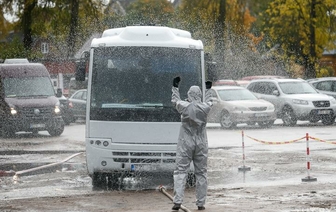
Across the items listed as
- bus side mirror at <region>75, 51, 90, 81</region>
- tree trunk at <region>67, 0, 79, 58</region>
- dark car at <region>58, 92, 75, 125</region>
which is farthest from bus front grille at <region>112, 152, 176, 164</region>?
tree trunk at <region>67, 0, 79, 58</region>

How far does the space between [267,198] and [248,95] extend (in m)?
21.1

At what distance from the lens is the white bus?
51.4 ft

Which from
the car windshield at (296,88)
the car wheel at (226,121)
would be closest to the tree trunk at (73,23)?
the car windshield at (296,88)

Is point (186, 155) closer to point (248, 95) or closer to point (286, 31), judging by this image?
point (248, 95)

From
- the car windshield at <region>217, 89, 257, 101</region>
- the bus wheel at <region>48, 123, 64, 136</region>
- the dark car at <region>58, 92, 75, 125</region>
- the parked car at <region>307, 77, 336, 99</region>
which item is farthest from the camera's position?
the dark car at <region>58, 92, 75, 125</region>

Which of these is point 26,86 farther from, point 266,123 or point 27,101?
point 266,123

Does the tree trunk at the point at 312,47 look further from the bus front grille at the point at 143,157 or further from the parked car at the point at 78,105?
the bus front grille at the point at 143,157

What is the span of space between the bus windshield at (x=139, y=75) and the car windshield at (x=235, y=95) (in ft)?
59.2

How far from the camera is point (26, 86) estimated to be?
103ft

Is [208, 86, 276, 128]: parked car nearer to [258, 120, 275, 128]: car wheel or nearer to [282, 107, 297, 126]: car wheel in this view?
[258, 120, 275, 128]: car wheel

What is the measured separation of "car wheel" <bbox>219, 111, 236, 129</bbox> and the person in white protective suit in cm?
2042

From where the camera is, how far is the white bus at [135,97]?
51.4 ft

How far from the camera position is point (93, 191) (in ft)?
51.2

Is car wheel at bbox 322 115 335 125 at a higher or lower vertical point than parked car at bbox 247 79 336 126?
lower
